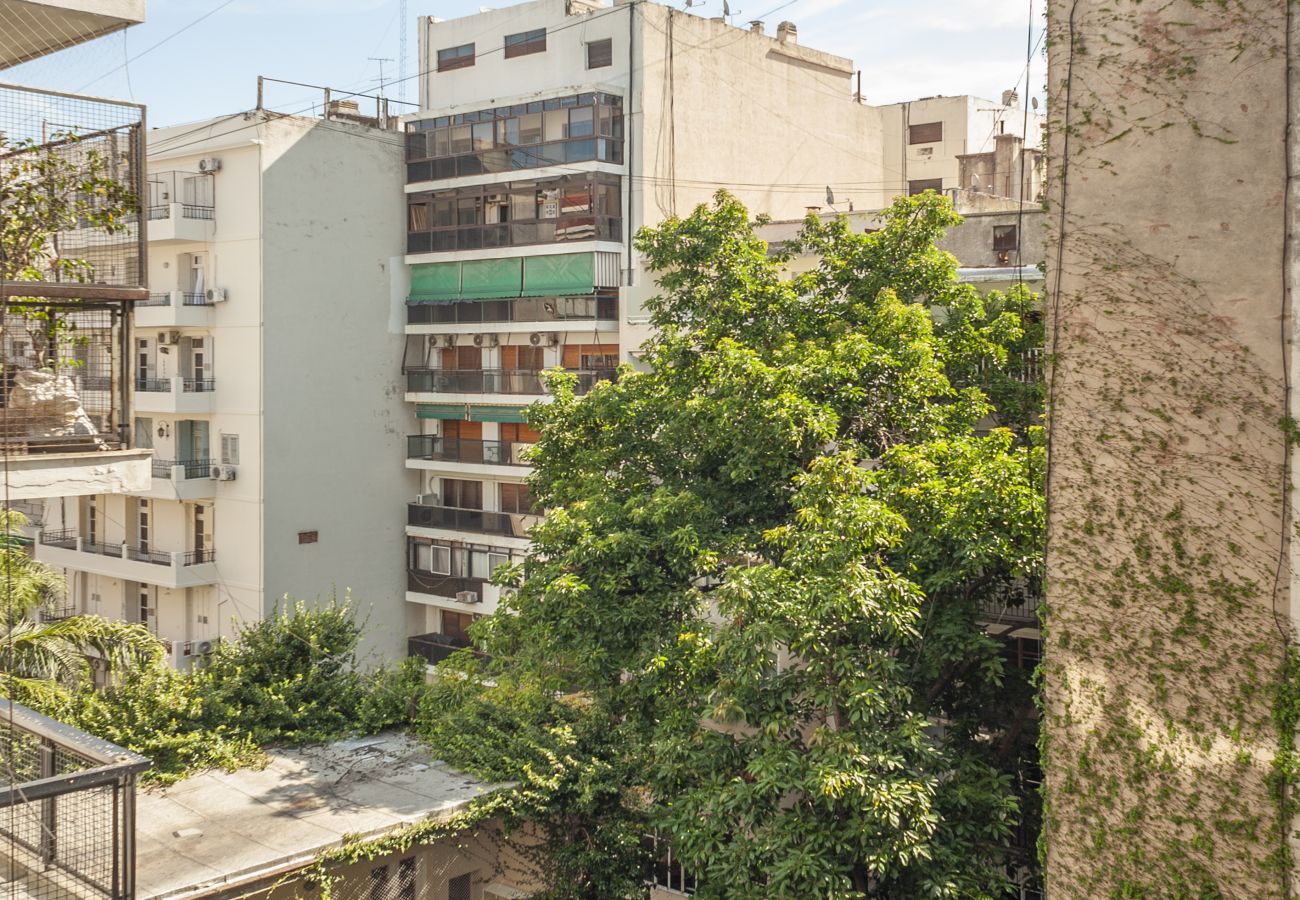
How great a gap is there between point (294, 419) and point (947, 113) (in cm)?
1894

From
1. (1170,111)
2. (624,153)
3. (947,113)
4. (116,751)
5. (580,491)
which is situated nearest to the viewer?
(116,751)

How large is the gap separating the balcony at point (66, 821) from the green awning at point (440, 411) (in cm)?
2056

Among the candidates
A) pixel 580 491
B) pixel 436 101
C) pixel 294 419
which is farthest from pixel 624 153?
pixel 580 491

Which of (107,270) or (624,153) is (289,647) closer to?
(107,270)

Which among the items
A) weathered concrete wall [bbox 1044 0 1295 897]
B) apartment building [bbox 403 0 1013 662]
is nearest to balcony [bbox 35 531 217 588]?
apartment building [bbox 403 0 1013 662]

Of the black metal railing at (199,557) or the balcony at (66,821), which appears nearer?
the balcony at (66,821)

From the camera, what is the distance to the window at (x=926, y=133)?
34188mm

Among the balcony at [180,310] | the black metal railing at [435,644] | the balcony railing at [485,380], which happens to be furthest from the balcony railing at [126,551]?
the balcony railing at [485,380]

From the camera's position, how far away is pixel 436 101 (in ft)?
104

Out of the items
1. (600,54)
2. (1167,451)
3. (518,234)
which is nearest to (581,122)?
(600,54)

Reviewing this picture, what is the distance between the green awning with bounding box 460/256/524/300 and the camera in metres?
28.9

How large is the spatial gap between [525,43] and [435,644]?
14.3 metres

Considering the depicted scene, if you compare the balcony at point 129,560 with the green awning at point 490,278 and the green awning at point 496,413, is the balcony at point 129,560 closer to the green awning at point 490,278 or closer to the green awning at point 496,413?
the green awning at point 496,413

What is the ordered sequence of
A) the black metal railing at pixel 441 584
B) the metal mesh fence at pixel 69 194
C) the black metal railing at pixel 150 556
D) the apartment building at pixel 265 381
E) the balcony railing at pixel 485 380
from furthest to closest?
the black metal railing at pixel 441 584 < the black metal railing at pixel 150 556 < the apartment building at pixel 265 381 < the balcony railing at pixel 485 380 < the metal mesh fence at pixel 69 194
